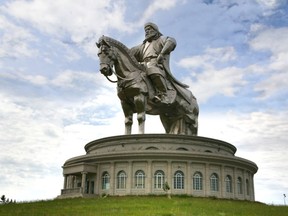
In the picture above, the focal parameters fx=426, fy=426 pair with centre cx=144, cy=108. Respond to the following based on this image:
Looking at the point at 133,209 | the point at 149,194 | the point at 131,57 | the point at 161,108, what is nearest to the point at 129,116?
the point at 161,108

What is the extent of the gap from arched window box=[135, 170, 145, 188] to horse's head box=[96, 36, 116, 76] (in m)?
8.35

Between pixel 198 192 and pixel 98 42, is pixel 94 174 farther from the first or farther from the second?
pixel 98 42

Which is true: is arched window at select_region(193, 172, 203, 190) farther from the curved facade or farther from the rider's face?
the rider's face

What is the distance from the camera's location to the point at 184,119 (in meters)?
39.7

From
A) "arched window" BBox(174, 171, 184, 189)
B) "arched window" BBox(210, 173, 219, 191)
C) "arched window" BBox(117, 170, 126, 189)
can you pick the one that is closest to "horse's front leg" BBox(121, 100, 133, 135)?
"arched window" BBox(117, 170, 126, 189)

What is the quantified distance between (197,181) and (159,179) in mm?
3306

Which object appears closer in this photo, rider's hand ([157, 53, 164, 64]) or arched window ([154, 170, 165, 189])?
arched window ([154, 170, 165, 189])

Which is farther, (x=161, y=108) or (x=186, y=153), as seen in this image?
(x=161, y=108)

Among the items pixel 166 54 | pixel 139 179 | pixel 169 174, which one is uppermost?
pixel 166 54

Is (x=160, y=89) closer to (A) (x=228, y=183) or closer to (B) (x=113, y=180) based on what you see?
(B) (x=113, y=180)

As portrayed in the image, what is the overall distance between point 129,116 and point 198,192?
8.91 metres

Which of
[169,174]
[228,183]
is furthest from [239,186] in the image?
[169,174]

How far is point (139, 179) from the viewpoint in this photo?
34469mm

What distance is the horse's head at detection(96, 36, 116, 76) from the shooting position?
33.1 metres
